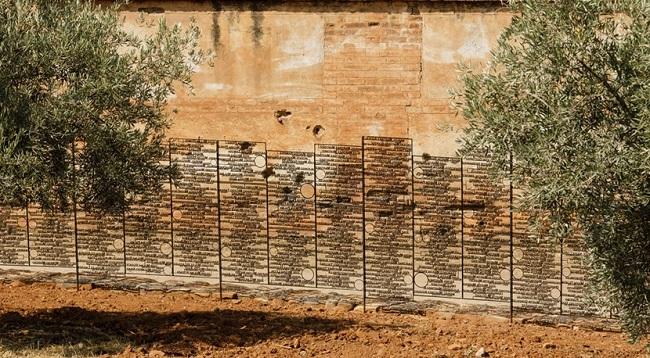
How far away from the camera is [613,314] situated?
38.9ft

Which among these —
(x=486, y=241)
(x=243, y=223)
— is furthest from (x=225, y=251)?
(x=486, y=241)

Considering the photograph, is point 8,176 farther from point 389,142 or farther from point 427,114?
point 427,114

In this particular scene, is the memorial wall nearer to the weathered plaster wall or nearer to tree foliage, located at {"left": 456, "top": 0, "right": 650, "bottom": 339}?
the weathered plaster wall

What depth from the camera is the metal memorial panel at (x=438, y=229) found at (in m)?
16.1

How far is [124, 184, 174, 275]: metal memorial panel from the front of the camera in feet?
56.3

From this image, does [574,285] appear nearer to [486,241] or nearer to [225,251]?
[486,241]

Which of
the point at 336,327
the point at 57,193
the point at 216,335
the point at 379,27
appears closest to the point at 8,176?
the point at 57,193

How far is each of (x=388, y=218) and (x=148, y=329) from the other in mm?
3883

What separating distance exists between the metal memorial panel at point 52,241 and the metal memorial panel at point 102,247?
0.58ft

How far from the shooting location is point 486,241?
637 inches

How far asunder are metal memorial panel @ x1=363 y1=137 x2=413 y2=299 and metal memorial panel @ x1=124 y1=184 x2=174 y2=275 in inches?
98.8

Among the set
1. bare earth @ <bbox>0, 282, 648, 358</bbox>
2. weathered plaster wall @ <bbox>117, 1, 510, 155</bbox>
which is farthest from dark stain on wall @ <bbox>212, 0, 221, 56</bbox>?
bare earth @ <bbox>0, 282, 648, 358</bbox>

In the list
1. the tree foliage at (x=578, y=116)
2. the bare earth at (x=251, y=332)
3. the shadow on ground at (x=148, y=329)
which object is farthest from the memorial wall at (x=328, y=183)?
the tree foliage at (x=578, y=116)

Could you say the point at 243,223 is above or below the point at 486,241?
above
